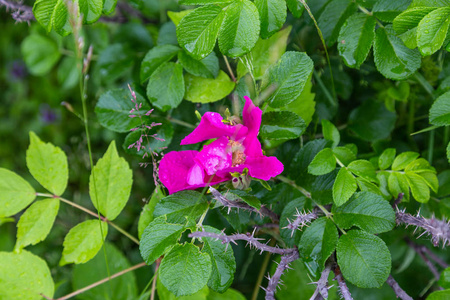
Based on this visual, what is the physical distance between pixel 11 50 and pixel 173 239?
202cm

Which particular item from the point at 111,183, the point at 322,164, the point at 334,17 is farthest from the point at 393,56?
the point at 111,183

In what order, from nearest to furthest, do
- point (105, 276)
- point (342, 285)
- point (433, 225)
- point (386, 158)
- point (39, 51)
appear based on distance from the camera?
point (433, 225), point (342, 285), point (386, 158), point (105, 276), point (39, 51)

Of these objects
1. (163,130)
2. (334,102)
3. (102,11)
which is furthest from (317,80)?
(102,11)

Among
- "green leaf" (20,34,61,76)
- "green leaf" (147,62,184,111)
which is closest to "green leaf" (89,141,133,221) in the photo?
"green leaf" (147,62,184,111)

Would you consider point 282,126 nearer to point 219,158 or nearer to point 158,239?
point 219,158

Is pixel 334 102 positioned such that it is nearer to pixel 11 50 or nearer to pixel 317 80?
pixel 317 80

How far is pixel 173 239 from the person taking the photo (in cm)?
90

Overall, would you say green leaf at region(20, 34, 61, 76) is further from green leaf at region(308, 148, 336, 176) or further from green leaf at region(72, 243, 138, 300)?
green leaf at region(308, 148, 336, 176)

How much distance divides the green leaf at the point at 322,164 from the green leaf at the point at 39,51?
138 centimetres

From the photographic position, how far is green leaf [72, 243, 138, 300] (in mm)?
1287

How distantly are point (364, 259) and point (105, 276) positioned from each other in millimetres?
855

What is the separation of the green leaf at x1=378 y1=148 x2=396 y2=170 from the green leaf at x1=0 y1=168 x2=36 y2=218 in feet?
3.30

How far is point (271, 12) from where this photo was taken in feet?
3.05

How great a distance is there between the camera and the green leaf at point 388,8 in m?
0.98
